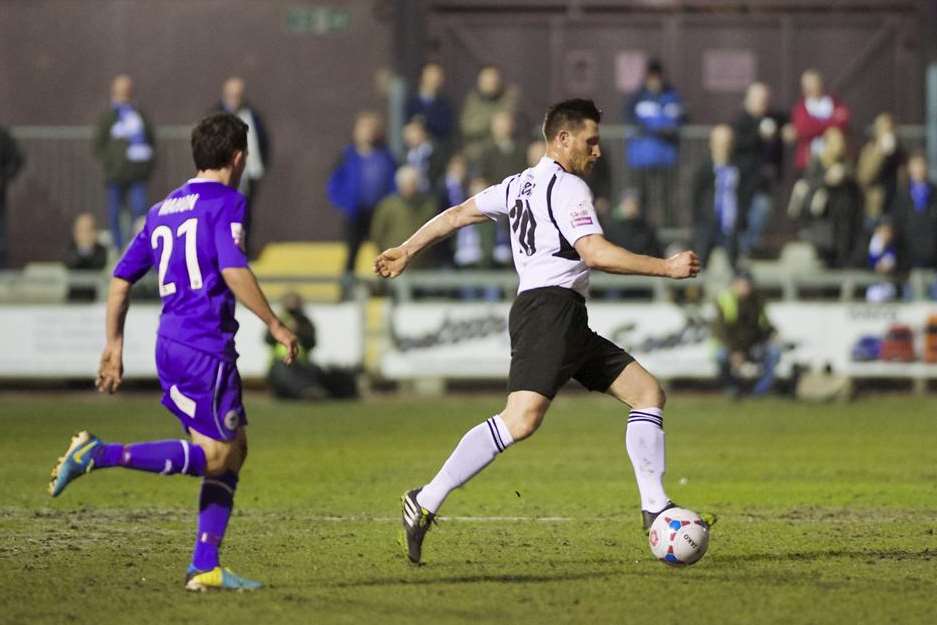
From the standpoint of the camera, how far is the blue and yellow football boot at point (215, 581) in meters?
7.89

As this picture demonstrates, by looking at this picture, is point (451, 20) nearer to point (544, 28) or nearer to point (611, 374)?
point (544, 28)

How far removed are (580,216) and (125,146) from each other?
1403 centimetres

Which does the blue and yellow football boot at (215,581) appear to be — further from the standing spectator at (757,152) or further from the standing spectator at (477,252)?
the standing spectator at (757,152)

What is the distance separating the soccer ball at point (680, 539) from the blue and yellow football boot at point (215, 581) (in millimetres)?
1912

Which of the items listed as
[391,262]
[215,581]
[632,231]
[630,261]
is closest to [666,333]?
[632,231]

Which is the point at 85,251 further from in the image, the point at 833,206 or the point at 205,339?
the point at 205,339

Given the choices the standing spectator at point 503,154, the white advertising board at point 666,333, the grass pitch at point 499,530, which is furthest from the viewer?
the standing spectator at point 503,154

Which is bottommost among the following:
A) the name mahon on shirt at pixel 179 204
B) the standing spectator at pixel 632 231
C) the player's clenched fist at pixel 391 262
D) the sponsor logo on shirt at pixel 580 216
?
the standing spectator at pixel 632 231

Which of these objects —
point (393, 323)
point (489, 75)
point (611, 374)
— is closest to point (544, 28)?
point (489, 75)

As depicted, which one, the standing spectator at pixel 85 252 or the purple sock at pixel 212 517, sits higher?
the standing spectator at pixel 85 252

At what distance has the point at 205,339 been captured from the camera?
7.78m

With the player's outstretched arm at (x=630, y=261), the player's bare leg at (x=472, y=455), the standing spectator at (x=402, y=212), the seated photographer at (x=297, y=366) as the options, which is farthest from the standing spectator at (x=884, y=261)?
the player's outstretched arm at (x=630, y=261)

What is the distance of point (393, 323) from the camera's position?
21.0 m

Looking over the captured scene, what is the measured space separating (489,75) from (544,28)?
4.15 meters
